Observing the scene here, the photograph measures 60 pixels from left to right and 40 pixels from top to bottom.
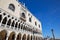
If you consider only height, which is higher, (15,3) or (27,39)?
(15,3)

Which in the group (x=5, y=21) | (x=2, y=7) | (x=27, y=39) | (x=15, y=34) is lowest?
(x=27, y=39)

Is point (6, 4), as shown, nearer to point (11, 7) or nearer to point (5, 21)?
point (11, 7)

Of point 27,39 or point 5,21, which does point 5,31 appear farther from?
point 27,39

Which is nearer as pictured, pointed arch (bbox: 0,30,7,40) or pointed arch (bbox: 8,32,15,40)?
pointed arch (bbox: 0,30,7,40)

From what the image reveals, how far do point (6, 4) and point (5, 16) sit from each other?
11.3 ft

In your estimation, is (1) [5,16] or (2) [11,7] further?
(2) [11,7]

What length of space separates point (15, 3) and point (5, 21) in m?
7.53

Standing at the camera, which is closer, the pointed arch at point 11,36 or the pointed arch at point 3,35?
the pointed arch at point 3,35

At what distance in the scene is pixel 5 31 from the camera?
52.4ft

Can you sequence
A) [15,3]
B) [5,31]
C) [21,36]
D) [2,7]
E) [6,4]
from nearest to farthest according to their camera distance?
1. [5,31]
2. [2,7]
3. [6,4]
4. [21,36]
5. [15,3]

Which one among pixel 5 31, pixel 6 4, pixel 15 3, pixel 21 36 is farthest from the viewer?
pixel 15 3

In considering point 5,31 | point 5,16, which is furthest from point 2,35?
point 5,16

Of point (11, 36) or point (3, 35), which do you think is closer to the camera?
point (3, 35)

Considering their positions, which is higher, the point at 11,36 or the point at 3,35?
the point at 3,35
